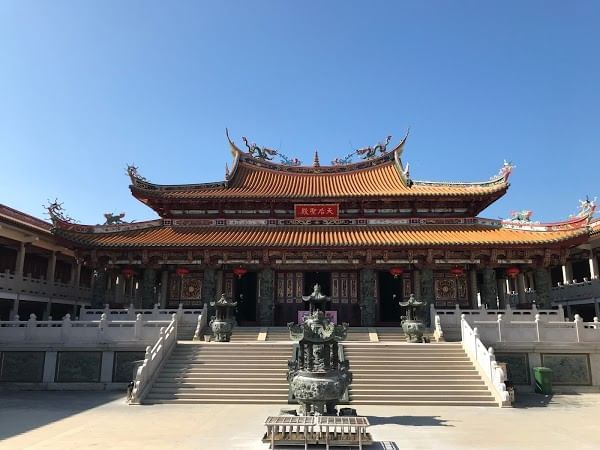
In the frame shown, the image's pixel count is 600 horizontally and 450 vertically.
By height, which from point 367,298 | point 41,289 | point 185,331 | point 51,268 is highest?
point 51,268

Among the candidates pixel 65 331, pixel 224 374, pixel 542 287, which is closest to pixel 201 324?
pixel 224 374

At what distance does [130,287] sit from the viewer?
33.5m

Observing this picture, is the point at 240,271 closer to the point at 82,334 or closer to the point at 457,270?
the point at 82,334

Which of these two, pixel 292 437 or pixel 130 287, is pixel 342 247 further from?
pixel 130 287

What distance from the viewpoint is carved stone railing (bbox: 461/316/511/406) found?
41.2ft

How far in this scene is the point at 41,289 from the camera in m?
25.1

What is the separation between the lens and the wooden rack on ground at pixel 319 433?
313 inches

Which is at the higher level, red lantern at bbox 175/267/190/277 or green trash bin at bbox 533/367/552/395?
red lantern at bbox 175/267/190/277

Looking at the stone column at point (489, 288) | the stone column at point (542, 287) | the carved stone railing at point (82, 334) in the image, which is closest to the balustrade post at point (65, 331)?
the carved stone railing at point (82, 334)

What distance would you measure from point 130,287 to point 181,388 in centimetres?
2189

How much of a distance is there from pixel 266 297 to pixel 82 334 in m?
8.24

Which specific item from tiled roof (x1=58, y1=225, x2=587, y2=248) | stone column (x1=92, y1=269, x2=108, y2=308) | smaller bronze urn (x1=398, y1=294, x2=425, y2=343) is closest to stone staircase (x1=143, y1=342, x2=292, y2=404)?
smaller bronze urn (x1=398, y1=294, x2=425, y2=343)

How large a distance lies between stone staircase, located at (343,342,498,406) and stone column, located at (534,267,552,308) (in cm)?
662

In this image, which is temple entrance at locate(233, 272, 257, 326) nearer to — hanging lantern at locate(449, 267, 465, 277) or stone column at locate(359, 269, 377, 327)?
stone column at locate(359, 269, 377, 327)
